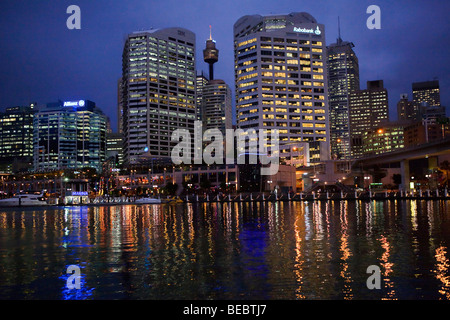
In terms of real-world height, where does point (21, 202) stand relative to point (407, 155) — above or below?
below

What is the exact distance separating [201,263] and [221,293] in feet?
17.6

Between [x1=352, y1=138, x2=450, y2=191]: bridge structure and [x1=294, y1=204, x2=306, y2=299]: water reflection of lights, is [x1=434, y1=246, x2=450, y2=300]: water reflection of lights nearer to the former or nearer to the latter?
[x1=294, y1=204, x2=306, y2=299]: water reflection of lights

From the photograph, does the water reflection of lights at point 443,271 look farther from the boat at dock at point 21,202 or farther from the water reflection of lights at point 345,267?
the boat at dock at point 21,202

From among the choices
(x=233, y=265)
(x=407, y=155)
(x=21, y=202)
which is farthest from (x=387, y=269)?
(x=407, y=155)

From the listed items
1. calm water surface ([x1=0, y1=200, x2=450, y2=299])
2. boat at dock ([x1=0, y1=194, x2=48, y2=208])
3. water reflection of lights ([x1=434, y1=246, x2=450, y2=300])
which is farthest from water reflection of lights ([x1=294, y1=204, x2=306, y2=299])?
boat at dock ([x1=0, y1=194, x2=48, y2=208])

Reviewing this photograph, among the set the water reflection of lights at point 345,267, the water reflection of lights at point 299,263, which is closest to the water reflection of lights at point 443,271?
the water reflection of lights at point 345,267

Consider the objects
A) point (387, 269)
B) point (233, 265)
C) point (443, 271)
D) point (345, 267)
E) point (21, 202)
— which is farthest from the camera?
point (21, 202)

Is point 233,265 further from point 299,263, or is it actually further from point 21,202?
point 21,202

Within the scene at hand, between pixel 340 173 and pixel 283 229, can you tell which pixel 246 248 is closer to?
pixel 283 229

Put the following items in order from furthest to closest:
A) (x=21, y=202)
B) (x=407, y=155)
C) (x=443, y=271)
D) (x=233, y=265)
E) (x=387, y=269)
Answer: (x=407, y=155) → (x=21, y=202) → (x=233, y=265) → (x=387, y=269) → (x=443, y=271)

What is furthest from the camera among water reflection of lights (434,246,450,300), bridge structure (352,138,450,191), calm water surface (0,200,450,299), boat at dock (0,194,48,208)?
boat at dock (0,194,48,208)

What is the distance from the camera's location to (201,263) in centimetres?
1959

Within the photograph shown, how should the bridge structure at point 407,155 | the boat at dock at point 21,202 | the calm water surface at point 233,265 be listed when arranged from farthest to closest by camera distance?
the boat at dock at point 21,202
the bridge structure at point 407,155
the calm water surface at point 233,265
